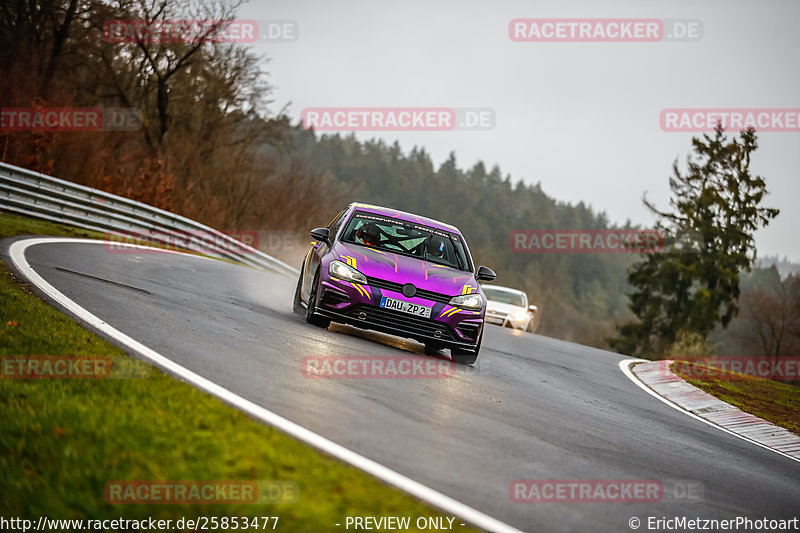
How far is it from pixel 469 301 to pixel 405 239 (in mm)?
1525

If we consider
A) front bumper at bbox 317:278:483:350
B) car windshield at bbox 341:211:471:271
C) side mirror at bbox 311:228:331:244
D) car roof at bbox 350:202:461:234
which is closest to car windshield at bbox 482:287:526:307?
car roof at bbox 350:202:461:234

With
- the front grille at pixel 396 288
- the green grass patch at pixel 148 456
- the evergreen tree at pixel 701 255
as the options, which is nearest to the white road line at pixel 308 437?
→ the green grass patch at pixel 148 456

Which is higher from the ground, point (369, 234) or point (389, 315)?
point (369, 234)

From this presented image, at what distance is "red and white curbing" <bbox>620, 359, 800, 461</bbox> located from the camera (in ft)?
31.6

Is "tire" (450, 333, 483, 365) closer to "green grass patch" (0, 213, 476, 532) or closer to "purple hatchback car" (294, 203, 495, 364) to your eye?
"purple hatchback car" (294, 203, 495, 364)

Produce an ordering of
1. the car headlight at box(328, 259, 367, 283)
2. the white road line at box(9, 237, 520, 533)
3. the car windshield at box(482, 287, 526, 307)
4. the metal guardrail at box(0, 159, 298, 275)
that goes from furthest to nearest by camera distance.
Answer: the car windshield at box(482, 287, 526, 307) < the metal guardrail at box(0, 159, 298, 275) < the car headlight at box(328, 259, 367, 283) < the white road line at box(9, 237, 520, 533)

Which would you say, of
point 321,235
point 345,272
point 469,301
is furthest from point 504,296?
point 345,272

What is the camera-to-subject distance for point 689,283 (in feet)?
182

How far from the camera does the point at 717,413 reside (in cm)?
1127

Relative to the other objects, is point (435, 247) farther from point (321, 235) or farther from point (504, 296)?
point (504, 296)

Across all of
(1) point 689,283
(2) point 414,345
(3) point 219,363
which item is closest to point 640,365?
(2) point 414,345

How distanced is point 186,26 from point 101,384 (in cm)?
3616

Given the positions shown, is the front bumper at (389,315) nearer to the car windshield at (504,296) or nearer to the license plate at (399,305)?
the license plate at (399,305)

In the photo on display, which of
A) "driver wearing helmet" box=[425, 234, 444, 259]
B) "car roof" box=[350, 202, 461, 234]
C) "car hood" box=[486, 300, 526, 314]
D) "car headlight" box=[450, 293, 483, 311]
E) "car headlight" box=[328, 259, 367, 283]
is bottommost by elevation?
"car hood" box=[486, 300, 526, 314]
